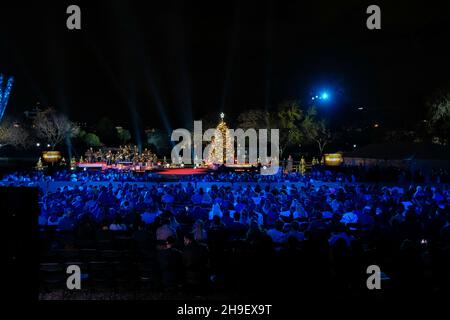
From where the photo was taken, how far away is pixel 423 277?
719cm

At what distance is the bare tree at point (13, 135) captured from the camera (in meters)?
51.8

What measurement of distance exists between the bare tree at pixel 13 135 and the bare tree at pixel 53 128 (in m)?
1.87

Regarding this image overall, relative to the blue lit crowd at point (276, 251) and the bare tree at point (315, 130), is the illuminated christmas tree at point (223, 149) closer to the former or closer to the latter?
the bare tree at point (315, 130)

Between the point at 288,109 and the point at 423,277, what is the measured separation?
4907 cm

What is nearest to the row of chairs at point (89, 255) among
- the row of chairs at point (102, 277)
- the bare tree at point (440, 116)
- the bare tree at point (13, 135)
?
Result: the row of chairs at point (102, 277)

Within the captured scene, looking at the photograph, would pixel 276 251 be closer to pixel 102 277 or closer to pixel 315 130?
pixel 102 277

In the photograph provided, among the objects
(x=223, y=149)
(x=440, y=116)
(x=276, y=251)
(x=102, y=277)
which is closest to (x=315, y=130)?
(x=440, y=116)

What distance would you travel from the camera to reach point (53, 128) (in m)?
55.8

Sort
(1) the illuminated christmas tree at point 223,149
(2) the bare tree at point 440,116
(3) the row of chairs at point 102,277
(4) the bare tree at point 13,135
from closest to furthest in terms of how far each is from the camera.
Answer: (3) the row of chairs at point 102,277 → (1) the illuminated christmas tree at point 223,149 → (2) the bare tree at point 440,116 → (4) the bare tree at point 13,135

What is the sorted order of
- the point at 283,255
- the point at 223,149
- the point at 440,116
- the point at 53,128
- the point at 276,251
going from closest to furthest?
the point at 283,255 < the point at 276,251 < the point at 223,149 < the point at 440,116 < the point at 53,128

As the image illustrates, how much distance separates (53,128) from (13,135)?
496 centimetres

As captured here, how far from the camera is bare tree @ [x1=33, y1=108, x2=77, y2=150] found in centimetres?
5438

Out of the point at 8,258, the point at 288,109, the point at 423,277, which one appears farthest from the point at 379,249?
the point at 288,109

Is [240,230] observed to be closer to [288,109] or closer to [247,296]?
[247,296]
